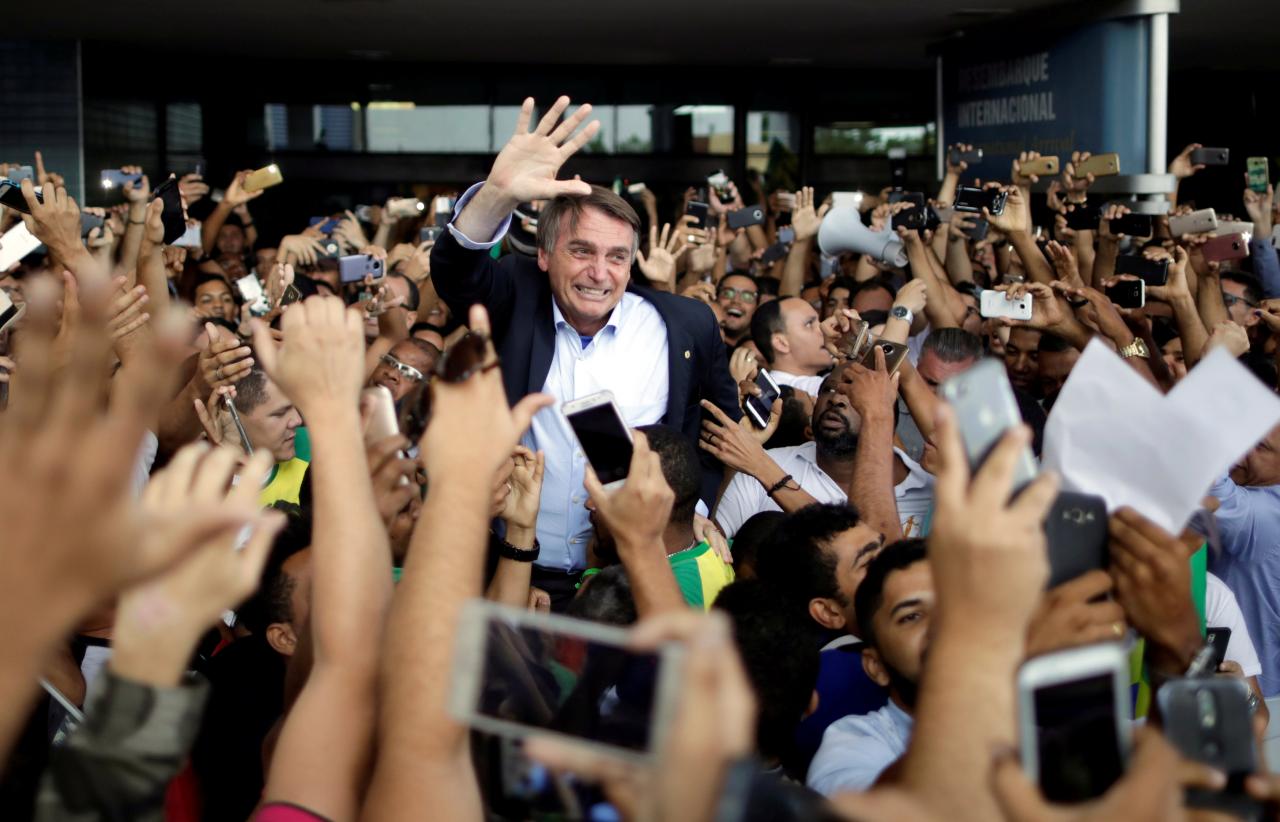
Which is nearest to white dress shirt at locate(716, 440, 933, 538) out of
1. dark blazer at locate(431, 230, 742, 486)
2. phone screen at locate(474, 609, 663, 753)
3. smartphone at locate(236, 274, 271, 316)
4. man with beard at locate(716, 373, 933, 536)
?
man with beard at locate(716, 373, 933, 536)

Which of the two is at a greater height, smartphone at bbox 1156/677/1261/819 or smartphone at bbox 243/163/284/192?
smartphone at bbox 243/163/284/192

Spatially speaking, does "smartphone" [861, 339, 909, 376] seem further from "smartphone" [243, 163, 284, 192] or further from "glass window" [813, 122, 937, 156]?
"glass window" [813, 122, 937, 156]

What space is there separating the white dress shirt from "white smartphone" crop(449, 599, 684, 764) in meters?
2.63

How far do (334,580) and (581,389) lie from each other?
77.3 inches

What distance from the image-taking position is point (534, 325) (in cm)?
362

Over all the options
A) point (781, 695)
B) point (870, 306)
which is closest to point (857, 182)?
point (870, 306)

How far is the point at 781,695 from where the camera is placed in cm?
229

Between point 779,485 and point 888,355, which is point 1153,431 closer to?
point 779,485

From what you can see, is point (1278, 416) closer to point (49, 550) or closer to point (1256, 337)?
point (49, 550)

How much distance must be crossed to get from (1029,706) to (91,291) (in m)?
0.90

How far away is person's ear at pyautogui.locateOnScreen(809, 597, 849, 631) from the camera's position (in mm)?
2951

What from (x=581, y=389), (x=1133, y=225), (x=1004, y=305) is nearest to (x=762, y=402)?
(x=1004, y=305)

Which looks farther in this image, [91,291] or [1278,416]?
[1278,416]

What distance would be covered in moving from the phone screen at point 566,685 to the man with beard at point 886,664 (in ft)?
2.90
